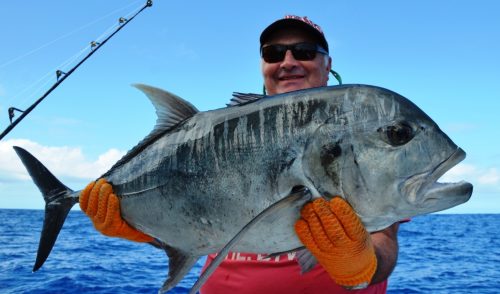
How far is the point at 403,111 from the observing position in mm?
2082

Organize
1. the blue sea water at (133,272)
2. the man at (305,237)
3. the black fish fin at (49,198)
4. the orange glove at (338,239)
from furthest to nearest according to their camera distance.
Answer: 1. the blue sea water at (133,272)
2. the black fish fin at (49,198)
3. the man at (305,237)
4. the orange glove at (338,239)

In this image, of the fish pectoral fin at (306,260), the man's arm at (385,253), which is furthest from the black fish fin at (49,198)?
the man's arm at (385,253)

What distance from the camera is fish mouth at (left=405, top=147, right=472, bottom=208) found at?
1.91m

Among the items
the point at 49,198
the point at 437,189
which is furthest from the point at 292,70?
the point at 49,198

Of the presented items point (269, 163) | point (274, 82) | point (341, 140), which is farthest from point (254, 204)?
point (274, 82)

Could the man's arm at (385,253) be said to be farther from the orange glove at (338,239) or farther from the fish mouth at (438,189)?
the fish mouth at (438,189)

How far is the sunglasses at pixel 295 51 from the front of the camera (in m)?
3.75

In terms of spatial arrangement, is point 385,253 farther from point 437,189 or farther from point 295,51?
point 295,51

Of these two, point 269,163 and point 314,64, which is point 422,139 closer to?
point 269,163

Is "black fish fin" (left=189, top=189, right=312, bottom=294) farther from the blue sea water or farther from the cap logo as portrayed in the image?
the blue sea water

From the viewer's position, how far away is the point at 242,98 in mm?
2477

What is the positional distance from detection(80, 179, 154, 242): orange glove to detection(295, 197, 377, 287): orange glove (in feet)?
3.76

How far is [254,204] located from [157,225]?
0.71 metres

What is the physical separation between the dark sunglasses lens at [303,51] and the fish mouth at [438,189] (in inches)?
79.2
